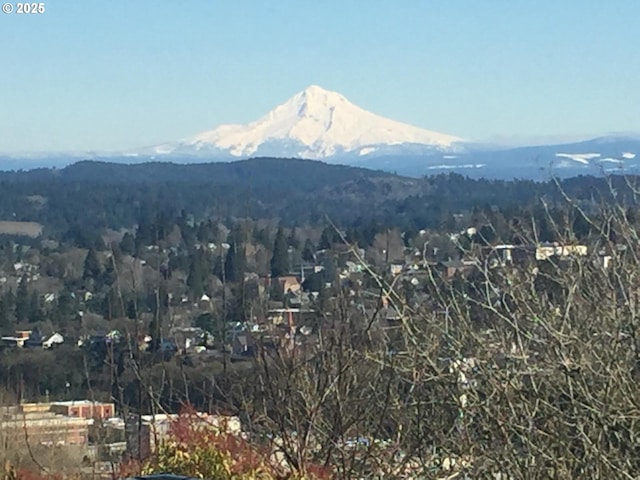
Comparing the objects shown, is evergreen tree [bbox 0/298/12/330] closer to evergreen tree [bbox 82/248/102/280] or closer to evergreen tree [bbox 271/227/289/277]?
evergreen tree [bbox 271/227/289/277]

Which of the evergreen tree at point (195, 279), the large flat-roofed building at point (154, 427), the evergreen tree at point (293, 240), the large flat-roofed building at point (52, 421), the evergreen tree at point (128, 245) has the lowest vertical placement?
the evergreen tree at point (293, 240)

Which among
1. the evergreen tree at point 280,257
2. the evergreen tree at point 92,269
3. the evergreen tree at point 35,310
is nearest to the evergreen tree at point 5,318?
the evergreen tree at point 35,310

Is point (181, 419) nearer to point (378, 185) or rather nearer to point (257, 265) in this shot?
point (257, 265)

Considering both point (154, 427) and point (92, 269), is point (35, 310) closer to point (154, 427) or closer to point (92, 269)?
point (92, 269)

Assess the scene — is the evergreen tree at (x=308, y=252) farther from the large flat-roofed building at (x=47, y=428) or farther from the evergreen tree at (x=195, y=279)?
the large flat-roofed building at (x=47, y=428)

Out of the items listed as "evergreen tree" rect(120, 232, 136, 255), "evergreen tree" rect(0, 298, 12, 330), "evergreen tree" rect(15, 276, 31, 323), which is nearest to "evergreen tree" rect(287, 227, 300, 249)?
"evergreen tree" rect(120, 232, 136, 255)

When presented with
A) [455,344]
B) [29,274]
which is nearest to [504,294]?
[455,344]

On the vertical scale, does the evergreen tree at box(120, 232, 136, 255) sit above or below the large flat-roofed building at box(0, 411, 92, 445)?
below

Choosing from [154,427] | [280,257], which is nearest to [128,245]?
[280,257]
